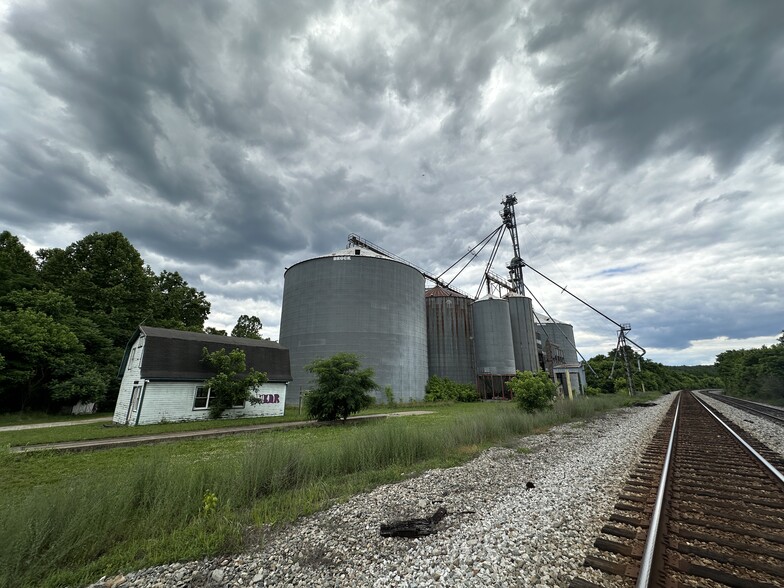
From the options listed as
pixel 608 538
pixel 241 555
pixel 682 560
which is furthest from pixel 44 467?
pixel 682 560

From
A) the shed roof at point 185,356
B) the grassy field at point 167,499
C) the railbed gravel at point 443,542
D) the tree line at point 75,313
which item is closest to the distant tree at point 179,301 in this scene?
the tree line at point 75,313

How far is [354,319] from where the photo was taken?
3216 cm

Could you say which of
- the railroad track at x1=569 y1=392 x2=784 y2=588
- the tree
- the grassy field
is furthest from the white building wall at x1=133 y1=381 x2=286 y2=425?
the railroad track at x1=569 y1=392 x2=784 y2=588

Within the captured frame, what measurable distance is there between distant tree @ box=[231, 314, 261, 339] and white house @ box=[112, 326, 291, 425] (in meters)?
36.1

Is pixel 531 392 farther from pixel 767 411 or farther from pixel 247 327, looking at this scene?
pixel 247 327

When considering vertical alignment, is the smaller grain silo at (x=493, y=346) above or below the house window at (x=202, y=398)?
above

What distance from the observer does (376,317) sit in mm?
32875

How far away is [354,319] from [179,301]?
76.8 ft

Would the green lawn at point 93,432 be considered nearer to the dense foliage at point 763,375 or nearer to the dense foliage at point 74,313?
the dense foliage at point 74,313

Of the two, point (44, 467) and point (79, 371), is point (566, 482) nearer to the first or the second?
point (44, 467)

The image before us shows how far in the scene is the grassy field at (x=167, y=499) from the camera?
383cm

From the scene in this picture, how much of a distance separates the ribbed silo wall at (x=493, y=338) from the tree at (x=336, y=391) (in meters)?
29.1

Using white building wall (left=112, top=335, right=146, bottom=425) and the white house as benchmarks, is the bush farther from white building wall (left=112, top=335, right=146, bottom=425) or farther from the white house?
white building wall (left=112, top=335, right=146, bottom=425)

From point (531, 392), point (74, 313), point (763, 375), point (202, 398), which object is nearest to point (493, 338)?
point (531, 392)
